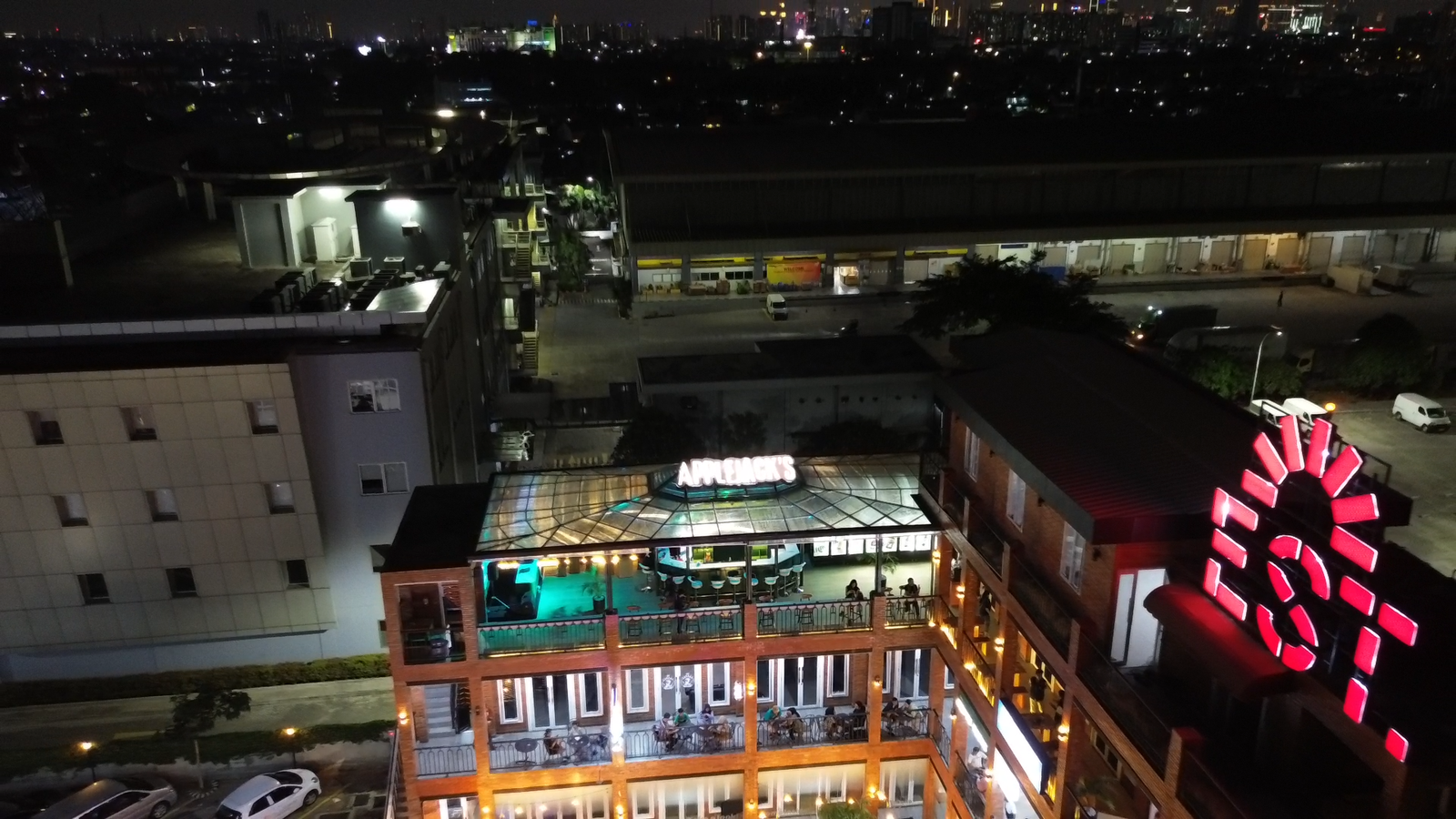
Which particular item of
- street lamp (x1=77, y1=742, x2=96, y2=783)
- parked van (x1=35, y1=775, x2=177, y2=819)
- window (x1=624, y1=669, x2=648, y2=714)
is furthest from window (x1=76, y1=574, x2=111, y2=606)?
window (x1=624, y1=669, x2=648, y2=714)

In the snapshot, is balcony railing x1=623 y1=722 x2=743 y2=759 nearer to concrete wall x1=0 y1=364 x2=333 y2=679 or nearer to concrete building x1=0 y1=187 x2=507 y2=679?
concrete building x1=0 y1=187 x2=507 y2=679

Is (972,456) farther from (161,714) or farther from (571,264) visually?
(571,264)

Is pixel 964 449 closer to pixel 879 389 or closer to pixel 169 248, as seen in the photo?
pixel 879 389

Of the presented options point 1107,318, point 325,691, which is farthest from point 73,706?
point 1107,318

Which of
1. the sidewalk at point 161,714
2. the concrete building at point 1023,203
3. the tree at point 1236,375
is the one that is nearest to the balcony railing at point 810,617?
the sidewalk at point 161,714

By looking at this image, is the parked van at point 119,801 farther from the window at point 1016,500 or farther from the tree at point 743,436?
the tree at point 743,436

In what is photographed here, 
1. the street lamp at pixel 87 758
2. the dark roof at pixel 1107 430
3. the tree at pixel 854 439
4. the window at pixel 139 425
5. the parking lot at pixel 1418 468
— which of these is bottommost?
the street lamp at pixel 87 758

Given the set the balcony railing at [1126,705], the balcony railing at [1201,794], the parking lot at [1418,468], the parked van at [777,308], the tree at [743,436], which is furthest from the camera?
the parked van at [777,308]

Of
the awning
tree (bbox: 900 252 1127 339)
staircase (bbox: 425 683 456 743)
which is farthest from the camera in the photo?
tree (bbox: 900 252 1127 339)
